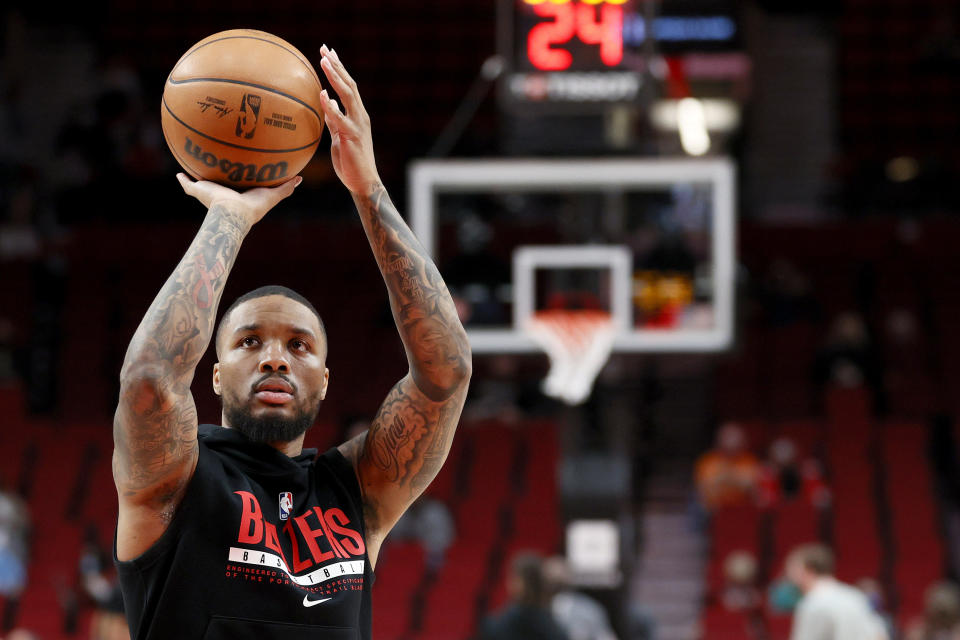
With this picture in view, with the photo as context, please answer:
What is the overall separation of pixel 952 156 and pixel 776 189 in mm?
1924

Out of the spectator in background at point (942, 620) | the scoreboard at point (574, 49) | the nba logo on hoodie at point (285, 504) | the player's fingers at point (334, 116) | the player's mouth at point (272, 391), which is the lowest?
the spectator in background at point (942, 620)

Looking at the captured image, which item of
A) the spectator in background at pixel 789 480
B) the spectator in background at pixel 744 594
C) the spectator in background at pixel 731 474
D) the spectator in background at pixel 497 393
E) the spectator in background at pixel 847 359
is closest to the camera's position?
the spectator in background at pixel 744 594

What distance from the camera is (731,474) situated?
34.3 ft

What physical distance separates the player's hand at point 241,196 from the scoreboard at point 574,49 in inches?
185

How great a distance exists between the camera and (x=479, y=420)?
11.4 meters

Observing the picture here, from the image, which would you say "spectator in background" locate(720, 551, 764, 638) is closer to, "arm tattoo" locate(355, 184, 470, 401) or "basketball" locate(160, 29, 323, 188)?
"arm tattoo" locate(355, 184, 470, 401)

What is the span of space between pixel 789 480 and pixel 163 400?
8987 millimetres

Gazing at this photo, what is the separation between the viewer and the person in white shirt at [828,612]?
566 cm

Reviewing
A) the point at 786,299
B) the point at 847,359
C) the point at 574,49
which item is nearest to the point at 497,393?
the point at 786,299

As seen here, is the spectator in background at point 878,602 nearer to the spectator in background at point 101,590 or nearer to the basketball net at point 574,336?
the basketball net at point 574,336

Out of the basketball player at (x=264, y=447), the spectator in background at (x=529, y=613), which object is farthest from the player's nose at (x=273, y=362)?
the spectator in background at (x=529, y=613)

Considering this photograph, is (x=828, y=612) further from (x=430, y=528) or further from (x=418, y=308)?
(x=430, y=528)

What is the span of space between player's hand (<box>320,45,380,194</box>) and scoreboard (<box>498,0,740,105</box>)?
468 cm

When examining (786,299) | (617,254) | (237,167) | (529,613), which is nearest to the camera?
(237,167)
